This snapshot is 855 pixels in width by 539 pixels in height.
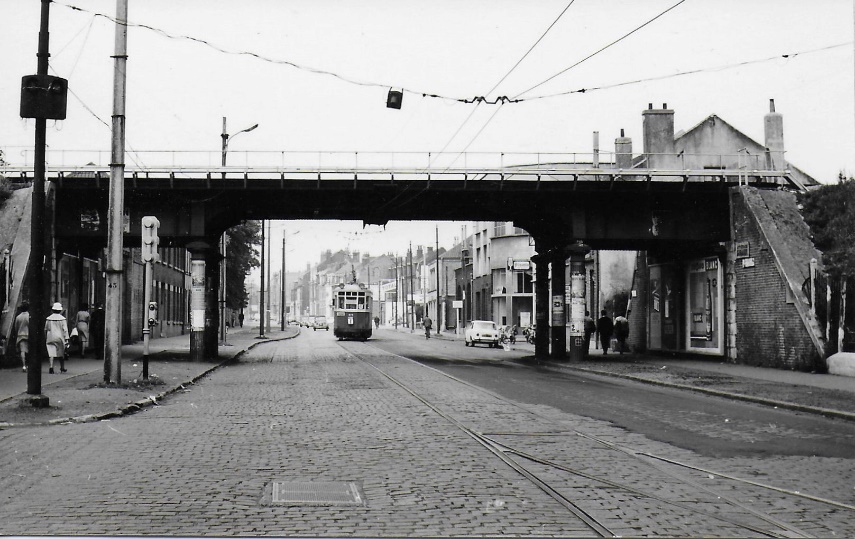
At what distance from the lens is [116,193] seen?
A: 60.7 feet

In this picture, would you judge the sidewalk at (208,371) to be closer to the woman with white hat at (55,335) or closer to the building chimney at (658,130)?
the woman with white hat at (55,335)

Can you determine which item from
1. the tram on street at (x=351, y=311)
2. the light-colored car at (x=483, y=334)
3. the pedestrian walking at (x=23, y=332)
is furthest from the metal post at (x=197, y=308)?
the tram on street at (x=351, y=311)

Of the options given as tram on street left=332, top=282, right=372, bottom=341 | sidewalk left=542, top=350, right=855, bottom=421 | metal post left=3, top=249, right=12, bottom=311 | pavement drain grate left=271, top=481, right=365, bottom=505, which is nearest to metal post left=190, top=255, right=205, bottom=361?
metal post left=3, top=249, right=12, bottom=311

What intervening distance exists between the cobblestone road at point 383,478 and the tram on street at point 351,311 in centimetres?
4546

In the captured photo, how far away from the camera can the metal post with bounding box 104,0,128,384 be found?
726 inches

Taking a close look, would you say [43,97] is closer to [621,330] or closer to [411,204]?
[411,204]

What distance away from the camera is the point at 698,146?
163ft

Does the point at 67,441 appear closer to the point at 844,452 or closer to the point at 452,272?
the point at 844,452

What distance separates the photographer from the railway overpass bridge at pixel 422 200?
29922 mm

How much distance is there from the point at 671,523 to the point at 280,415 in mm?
8772

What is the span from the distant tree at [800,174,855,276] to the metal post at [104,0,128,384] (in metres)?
18.9

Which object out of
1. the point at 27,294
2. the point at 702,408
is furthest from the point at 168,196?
the point at 702,408

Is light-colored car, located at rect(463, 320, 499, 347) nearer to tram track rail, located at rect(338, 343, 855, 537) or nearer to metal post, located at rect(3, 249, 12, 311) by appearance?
metal post, located at rect(3, 249, 12, 311)

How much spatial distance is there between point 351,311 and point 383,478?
52455mm
